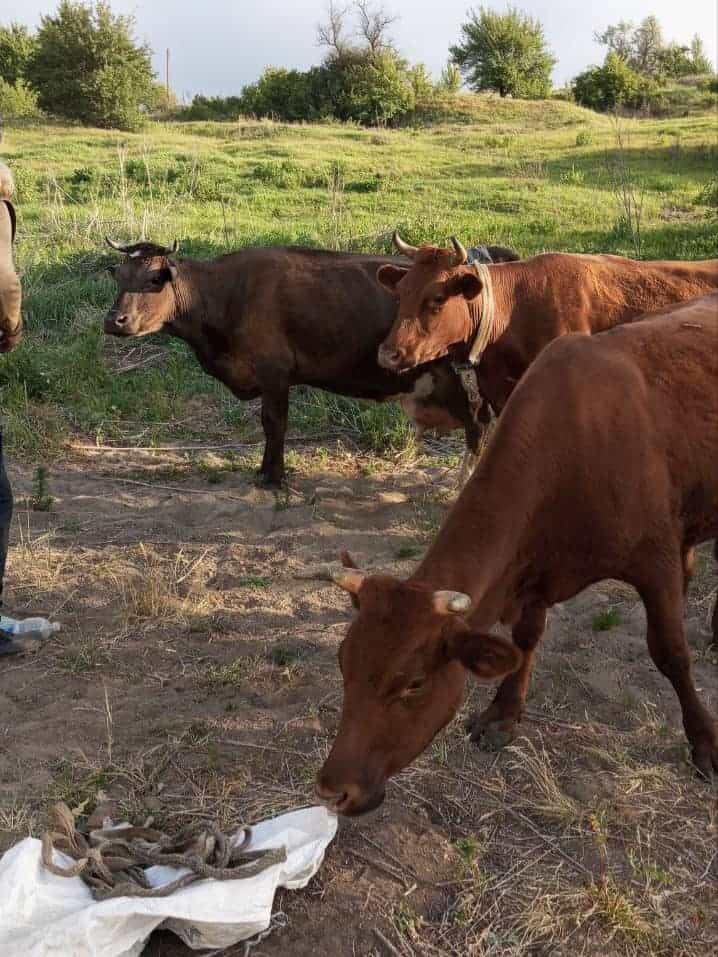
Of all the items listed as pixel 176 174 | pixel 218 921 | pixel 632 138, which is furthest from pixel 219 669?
pixel 632 138

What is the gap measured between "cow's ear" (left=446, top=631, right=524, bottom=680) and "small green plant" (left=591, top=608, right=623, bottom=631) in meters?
2.17

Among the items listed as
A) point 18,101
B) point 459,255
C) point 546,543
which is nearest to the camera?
point 546,543

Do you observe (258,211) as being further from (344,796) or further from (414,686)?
(344,796)

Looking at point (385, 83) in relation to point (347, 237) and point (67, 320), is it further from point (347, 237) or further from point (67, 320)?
point (67, 320)

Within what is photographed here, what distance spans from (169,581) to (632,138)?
2502cm

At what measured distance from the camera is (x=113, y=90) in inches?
1393

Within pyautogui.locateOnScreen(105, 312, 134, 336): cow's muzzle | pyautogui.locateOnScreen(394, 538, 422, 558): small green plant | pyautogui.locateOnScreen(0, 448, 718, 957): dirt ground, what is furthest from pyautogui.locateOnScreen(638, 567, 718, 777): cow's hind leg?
pyautogui.locateOnScreen(105, 312, 134, 336): cow's muzzle

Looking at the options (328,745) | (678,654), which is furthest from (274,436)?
(678,654)

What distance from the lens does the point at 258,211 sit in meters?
16.4

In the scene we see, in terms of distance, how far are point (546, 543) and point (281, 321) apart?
4.09 m

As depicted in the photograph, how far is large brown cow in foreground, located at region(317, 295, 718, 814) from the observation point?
8.78ft

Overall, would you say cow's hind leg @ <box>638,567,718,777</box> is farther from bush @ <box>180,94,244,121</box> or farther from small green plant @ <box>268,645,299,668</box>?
bush @ <box>180,94,244,121</box>

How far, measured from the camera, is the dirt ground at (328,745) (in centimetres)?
288

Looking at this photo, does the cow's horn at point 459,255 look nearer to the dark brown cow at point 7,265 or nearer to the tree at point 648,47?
the dark brown cow at point 7,265
